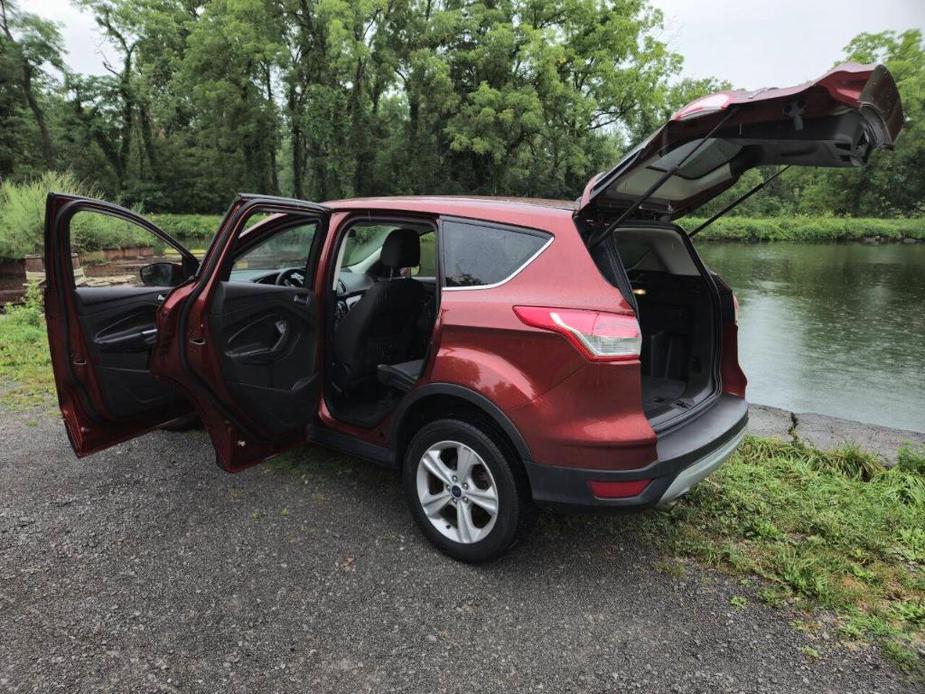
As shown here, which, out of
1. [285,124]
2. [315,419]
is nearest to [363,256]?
[315,419]

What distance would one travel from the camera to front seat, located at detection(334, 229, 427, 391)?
3.19 meters

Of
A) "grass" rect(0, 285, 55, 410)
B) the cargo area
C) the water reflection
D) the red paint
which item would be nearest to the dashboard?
the red paint

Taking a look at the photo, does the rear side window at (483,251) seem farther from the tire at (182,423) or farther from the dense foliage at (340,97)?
the dense foliage at (340,97)

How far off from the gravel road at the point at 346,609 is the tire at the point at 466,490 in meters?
0.14

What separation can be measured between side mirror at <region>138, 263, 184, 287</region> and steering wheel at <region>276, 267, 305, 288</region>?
0.65 m

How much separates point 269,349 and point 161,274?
1.45 meters

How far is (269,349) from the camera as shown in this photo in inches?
115

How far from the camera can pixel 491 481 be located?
7.91ft

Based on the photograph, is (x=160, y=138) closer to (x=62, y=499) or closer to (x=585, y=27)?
(x=585, y=27)

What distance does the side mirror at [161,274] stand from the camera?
373cm

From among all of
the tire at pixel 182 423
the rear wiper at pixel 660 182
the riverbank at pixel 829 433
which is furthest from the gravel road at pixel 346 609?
the riverbank at pixel 829 433

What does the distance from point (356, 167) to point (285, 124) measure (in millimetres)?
5497

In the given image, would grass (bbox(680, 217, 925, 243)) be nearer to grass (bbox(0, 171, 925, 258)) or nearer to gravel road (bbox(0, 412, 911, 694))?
grass (bbox(0, 171, 925, 258))

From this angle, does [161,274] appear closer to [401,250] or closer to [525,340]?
[401,250]
